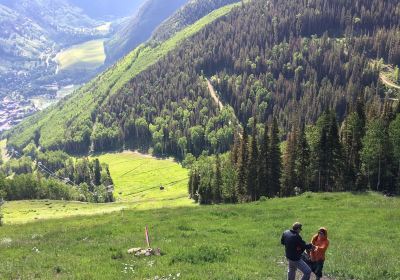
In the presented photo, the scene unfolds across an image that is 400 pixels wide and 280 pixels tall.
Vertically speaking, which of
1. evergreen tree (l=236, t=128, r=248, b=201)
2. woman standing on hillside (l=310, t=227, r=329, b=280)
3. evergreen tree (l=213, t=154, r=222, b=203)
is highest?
woman standing on hillside (l=310, t=227, r=329, b=280)

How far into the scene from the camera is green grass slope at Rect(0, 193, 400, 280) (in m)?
25.6

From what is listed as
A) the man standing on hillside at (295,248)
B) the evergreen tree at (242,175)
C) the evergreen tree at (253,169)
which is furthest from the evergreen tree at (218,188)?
the man standing on hillside at (295,248)

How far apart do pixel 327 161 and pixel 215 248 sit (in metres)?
67.4

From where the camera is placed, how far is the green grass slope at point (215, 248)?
25.6 metres

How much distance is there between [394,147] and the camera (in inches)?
3292

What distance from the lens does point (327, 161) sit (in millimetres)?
92875

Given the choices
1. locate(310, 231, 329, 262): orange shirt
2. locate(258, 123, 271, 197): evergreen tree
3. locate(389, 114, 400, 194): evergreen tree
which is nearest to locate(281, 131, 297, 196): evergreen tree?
locate(258, 123, 271, 197): evergreen tree

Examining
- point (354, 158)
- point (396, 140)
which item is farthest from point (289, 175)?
point (396, 140)

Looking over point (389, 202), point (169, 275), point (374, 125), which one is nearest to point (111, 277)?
point (169, 275)

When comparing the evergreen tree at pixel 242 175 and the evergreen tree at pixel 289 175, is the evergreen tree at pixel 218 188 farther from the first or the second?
the evergreen tree at pixel 289 175

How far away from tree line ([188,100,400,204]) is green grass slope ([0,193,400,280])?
103 ft

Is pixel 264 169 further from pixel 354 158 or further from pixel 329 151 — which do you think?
pixel 354 158

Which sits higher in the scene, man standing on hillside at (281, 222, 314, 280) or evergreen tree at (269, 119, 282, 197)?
man standing on hillside at (281, 222, 314, 280)

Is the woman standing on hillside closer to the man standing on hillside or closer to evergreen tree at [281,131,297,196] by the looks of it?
the man standing on hillside
